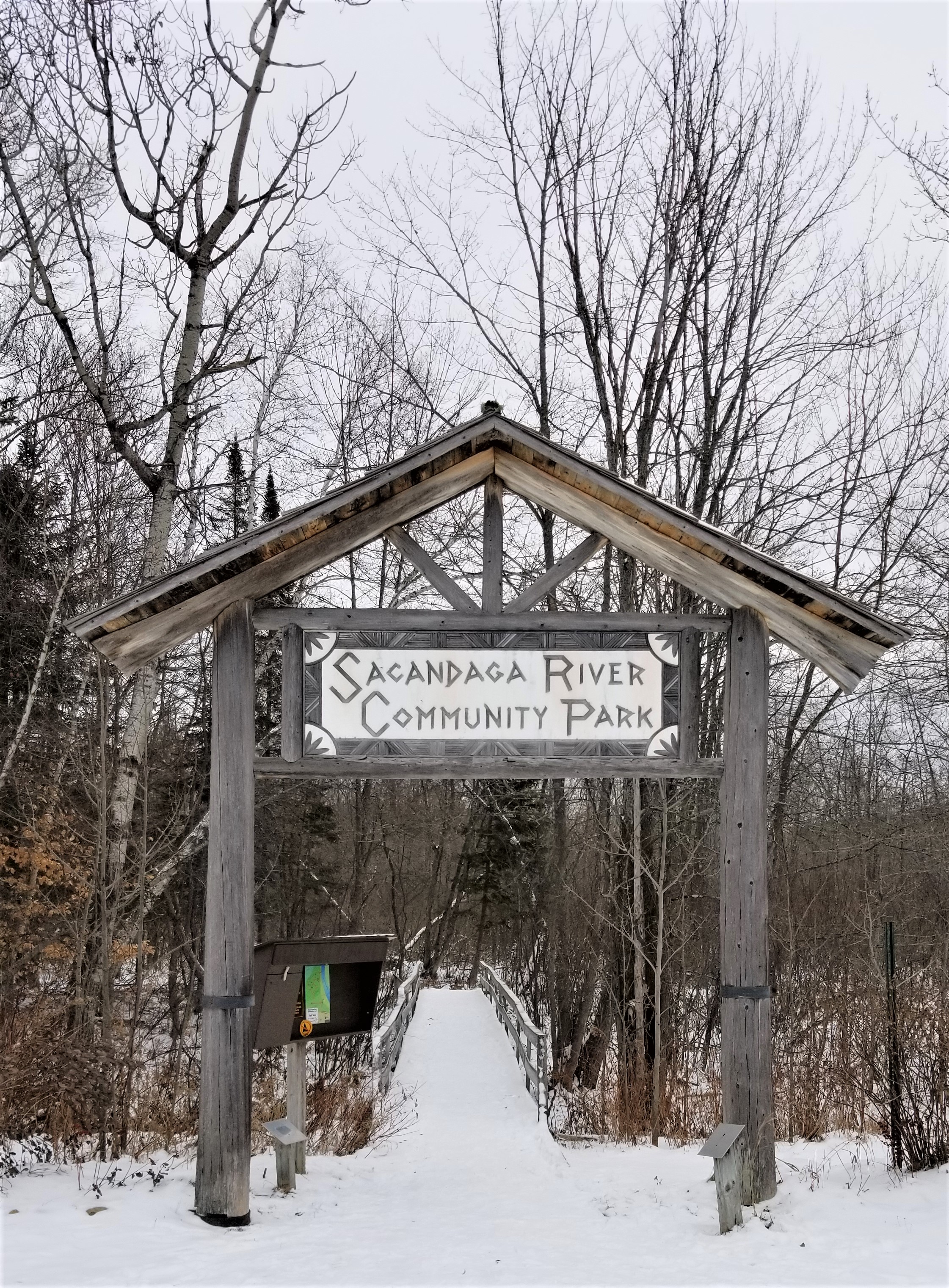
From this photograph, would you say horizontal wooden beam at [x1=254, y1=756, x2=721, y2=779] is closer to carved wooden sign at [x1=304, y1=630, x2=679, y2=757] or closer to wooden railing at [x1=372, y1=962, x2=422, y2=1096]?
carved wooden sign at [x1=304, y1=630, x2=679, y2=757]

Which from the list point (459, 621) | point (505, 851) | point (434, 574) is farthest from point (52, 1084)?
point (505, 851)

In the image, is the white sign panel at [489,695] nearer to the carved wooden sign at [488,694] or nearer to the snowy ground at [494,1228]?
the carved wooden sign at [488,694]

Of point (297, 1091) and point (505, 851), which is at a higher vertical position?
point (505, 851)

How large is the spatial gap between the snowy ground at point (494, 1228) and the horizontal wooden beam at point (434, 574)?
370cm

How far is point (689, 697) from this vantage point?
261 inches

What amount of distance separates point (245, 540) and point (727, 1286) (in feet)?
15.6

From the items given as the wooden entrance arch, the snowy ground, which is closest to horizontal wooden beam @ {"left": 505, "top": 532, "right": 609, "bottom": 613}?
the wooden entrance arch

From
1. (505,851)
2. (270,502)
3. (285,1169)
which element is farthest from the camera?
(505,851)

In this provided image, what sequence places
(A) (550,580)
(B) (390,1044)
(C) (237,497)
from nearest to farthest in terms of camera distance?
(A) (550,580) → (B) (390,1044) → (C) (237,497)

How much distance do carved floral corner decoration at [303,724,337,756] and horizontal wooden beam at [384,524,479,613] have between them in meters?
1.12

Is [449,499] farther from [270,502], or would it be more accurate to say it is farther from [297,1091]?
[270,502]

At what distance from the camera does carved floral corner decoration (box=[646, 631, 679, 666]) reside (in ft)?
21.8

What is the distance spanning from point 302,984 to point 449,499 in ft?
11.4

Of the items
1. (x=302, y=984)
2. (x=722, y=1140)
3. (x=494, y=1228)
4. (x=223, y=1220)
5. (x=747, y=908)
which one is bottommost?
(x=494, y=1228)
